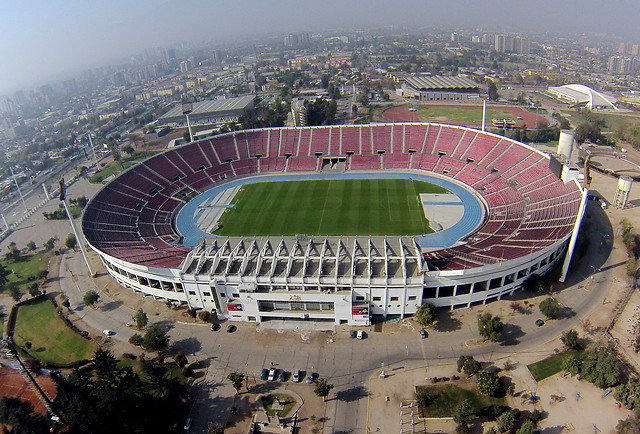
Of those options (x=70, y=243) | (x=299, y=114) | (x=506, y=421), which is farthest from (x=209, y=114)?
(x=506, y=421)

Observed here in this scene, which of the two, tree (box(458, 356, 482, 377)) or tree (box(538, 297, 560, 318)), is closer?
tree (box(458, 356, 482, 377))

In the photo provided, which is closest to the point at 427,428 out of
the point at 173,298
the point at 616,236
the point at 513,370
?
the point at 513,370

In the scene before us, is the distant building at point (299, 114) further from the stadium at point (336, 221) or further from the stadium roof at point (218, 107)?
the stadium at point (336, 221)

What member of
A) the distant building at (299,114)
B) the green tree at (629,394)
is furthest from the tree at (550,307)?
the distant building at (299,114)

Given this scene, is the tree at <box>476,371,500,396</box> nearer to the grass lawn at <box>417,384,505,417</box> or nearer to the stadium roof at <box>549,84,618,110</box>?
the grass lawn at <box>417,384,505,417</box>

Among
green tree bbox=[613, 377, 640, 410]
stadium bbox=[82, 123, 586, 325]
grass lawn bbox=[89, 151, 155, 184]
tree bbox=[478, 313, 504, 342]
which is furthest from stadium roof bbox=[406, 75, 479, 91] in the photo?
green tree bbox=[613, 377, 640, 410]

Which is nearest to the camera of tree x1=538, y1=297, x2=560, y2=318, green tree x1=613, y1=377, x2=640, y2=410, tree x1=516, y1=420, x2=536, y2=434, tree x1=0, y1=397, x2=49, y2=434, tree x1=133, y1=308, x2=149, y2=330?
tree x1=0, y1=397, x2=49, y2=434
